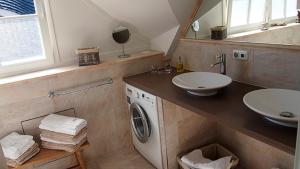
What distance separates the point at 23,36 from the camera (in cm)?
245

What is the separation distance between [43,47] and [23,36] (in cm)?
20

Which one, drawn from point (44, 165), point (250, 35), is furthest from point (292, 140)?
point (44, 165)

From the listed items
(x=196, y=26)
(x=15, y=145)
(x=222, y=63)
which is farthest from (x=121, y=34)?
(x=15, y=145)

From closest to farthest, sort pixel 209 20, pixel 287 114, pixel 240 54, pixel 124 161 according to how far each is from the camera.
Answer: pixel 287 114
pixel 240 54
pixel 209 20
pixel 124 161

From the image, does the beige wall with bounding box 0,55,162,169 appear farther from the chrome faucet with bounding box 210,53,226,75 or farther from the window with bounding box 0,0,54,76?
the chrome faucet with bounding box 210,53,226,75

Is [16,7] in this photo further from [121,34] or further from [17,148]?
[17,148]

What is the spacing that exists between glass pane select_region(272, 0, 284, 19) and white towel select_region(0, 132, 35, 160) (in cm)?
222

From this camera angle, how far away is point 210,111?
1754 millimetres

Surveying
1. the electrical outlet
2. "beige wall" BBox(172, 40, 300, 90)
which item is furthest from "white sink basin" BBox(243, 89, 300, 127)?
the electrical outlet

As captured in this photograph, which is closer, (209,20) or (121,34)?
(209,20)

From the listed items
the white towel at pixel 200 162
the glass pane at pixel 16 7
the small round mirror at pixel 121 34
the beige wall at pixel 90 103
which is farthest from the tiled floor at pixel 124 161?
the glass pane at pixel 16 7

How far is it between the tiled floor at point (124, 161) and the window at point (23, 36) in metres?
1.19

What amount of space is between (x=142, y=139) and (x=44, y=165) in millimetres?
1004

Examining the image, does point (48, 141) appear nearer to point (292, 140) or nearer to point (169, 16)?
point (169, 16)
